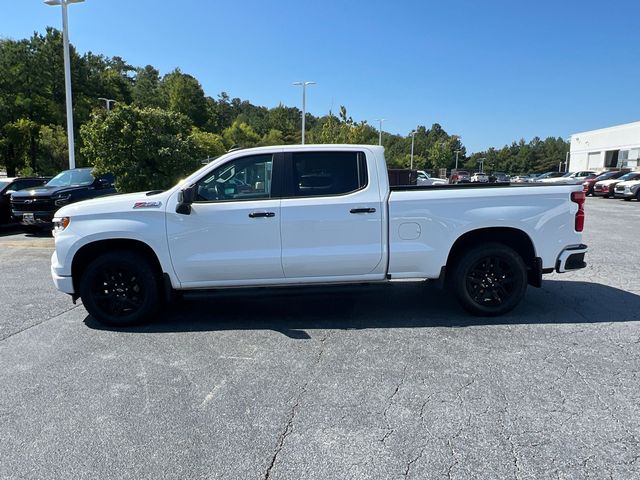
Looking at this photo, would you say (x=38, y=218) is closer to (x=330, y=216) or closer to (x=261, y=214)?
(x=261, y=214)

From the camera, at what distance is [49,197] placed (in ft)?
37.2

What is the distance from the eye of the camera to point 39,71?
39656 millimetres

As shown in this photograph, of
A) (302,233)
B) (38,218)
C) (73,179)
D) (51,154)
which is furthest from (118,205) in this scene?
(51,154)

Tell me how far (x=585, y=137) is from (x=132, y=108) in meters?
68.0

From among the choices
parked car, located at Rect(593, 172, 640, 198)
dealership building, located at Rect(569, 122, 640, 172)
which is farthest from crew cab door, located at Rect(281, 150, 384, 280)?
dealership building, located at Rect(569, 122, 640, 172)

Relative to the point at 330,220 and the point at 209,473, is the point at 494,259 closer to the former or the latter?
the point at 330,220

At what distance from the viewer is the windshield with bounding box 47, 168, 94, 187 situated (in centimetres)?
1248

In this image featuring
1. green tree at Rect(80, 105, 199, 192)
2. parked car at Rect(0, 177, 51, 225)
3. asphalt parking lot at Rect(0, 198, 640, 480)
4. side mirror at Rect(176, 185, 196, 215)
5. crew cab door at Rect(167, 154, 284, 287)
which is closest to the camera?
asphalt parking lot at Rect(0, 198, 640, 480)

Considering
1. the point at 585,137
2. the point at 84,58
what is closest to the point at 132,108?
the point at 84,58

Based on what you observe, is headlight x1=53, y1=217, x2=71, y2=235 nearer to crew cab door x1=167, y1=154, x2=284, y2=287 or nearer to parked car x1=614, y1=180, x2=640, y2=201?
crew cab door x1=167, y1=154, x2=284, y2=287

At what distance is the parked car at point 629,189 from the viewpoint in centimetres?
2591

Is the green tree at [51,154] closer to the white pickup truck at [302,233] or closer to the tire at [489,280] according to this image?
the white pickup truck at [302,233]

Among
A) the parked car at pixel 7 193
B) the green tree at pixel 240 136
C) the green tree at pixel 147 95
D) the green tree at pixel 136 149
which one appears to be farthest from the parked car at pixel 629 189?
the green tree at pixel 147 95

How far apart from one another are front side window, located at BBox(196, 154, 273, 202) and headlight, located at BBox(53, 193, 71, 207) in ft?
26.7
